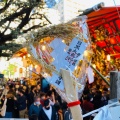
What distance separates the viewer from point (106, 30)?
1270 centimetres

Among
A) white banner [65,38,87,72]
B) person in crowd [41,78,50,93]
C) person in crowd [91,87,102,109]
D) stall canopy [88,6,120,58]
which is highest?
stall canopy [88,6,120,58]

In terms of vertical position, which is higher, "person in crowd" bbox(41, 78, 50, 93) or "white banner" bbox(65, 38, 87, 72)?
"white banner" bbox(65, 38, 87, 72)

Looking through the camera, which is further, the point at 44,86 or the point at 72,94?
the point at 44,86

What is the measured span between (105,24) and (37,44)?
27.4 feet

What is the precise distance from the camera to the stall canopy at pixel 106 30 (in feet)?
37.5

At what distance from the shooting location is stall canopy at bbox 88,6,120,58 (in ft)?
37.5

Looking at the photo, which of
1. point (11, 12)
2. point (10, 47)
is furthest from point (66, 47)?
point (11, 12)

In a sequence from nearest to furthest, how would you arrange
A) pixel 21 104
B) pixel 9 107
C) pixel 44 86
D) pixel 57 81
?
pixel 57 81, pixel 21 104, pixel 9 107, pixel 44 86

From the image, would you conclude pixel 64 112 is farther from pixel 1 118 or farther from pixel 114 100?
pixel 114 100

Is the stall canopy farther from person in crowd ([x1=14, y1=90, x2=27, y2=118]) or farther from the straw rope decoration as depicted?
the straw rope decoration

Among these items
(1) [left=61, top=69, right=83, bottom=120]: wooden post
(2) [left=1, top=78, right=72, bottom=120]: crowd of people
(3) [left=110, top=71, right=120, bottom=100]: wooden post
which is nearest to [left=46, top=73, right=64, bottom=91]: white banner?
(1) [left=61, top=69, right=83, bottom=120]: wooden post

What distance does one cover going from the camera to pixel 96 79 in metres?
13.6

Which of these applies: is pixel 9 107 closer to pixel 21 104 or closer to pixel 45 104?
pixel 21 104

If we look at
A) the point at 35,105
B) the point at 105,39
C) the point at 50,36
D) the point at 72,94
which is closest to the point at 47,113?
the point at 35,105
